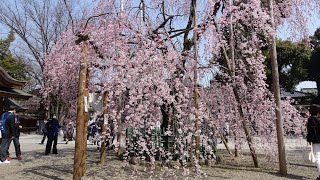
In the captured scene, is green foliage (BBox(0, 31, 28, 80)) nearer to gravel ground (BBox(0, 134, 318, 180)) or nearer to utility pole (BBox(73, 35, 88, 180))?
gravel ground (BBox(0, 134, 318, 180))

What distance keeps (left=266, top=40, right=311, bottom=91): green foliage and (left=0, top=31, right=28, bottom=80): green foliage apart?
77.0 ft

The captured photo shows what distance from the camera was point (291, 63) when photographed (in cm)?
2348

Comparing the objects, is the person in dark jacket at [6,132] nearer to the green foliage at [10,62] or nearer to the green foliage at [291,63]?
the green foliage at [291,63]

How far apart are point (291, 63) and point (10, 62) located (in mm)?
25662

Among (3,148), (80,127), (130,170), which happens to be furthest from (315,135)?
(3,148)

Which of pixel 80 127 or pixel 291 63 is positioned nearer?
pixel 80 127

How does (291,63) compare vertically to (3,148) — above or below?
above

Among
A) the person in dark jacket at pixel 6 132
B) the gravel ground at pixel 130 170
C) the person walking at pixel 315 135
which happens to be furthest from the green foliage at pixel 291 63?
the person in dark jacket at pixel 6 132

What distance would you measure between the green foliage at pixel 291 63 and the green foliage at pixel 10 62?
23462 mm

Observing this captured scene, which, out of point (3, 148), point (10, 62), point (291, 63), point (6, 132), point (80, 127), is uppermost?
point (10, 62)

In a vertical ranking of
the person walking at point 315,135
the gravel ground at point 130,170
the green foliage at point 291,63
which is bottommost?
the gravel ground at point 130,170

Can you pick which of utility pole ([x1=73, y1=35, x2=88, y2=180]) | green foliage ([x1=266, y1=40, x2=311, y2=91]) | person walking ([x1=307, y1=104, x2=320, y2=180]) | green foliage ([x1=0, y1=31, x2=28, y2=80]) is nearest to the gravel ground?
utility pole ([x1=73, y1=35, x2=88, y2=180])

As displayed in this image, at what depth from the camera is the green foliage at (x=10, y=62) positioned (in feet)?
A: 99.1

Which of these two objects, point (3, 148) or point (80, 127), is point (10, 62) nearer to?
point (3, 148)
